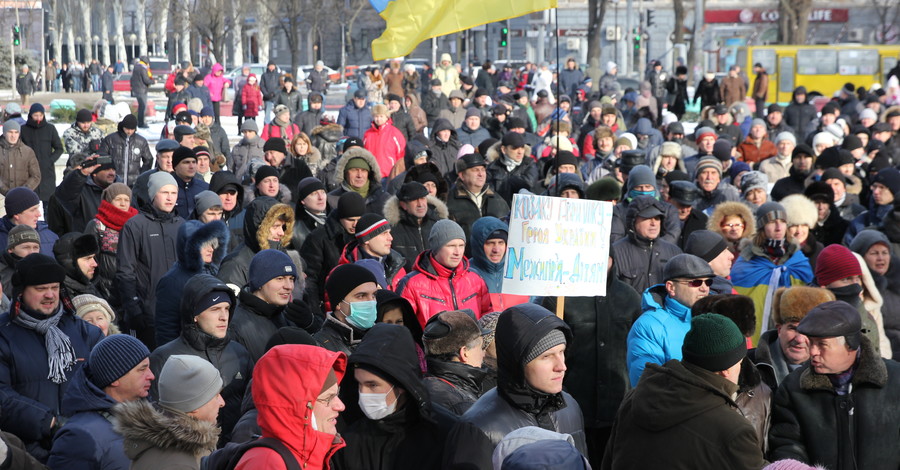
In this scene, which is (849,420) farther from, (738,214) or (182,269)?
(182,269)

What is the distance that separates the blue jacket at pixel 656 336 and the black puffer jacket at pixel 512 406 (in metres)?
1.23

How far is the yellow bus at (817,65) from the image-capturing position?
3788cm

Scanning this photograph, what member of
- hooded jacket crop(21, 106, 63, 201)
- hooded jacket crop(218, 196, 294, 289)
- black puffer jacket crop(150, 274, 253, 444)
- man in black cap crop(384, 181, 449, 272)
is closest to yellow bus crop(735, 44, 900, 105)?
hooded jacket crop(21, 106, 63, 201)

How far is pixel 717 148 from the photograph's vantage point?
13.2m

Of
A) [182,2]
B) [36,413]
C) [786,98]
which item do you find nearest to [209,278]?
[36,413]

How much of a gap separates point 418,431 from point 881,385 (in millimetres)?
2074

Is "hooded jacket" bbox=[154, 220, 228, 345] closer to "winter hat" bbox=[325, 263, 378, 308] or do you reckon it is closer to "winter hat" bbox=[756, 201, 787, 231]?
"winter hat" bbox=[325, 263, 378, 308]

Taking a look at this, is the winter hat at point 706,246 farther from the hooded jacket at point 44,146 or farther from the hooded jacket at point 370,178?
the hooded jacket at point 44,146

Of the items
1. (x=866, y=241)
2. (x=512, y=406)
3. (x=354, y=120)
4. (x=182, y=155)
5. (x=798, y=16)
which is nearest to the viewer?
(x=512, y=406)

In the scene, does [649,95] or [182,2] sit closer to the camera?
[649,95]

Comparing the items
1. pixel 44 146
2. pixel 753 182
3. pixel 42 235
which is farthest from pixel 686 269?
pixel 44 146

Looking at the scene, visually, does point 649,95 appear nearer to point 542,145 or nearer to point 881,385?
point 542,145

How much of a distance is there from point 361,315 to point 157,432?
161 centimetres

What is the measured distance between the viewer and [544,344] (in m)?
4.45
